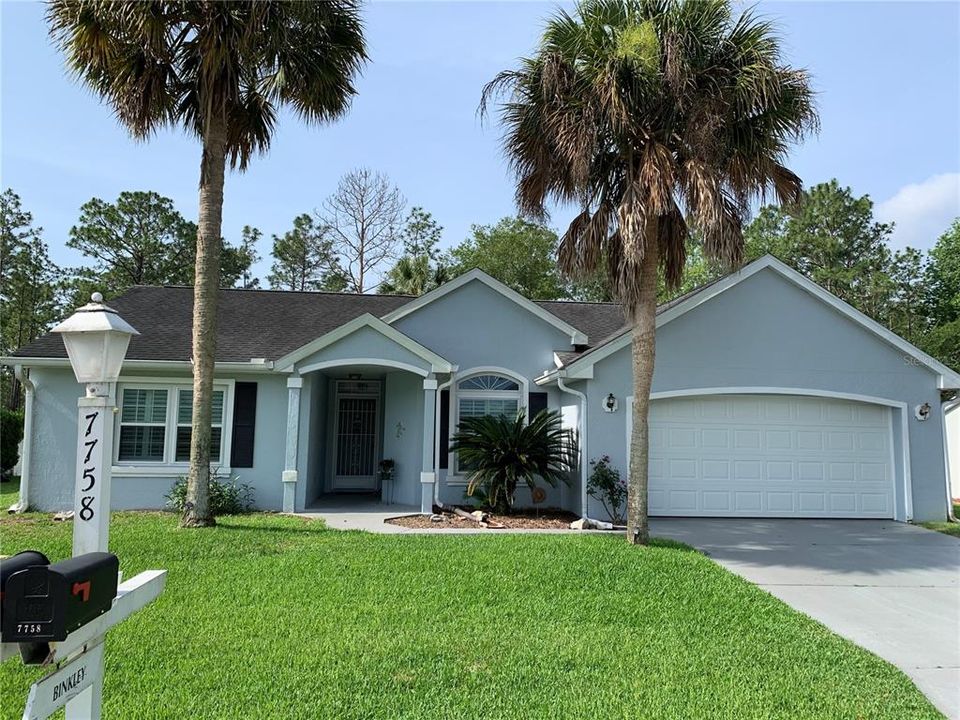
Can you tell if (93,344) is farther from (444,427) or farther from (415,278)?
(415,278)

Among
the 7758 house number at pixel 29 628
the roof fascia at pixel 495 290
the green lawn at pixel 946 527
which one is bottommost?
the green lawn at pixel 946 527

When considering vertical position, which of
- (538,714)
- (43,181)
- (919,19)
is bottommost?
(538,714)

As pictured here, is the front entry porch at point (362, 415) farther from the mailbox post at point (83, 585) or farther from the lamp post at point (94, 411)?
the lamp post at point (94, 411)

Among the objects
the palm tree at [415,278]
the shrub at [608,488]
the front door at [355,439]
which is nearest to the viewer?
the shrub at [608,488]

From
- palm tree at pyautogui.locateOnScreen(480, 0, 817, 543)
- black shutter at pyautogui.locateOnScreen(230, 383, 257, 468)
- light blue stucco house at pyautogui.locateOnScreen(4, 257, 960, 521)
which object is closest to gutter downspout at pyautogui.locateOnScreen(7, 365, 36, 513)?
light blue stucco house at pyautogui.locateOnScreen(4, 257, 960, 521)

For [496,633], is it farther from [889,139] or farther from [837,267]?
[837,267]

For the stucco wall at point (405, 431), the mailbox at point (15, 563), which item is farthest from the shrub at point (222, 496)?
the mailbox at point (15, 563)

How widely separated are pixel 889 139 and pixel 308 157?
406 inches

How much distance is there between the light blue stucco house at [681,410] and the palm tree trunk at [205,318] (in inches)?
83.4

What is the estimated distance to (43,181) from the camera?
322 inches

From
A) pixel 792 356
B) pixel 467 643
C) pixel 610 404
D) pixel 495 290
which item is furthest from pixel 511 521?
pixel 792 356

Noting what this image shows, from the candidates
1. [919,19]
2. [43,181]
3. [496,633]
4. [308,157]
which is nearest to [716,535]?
[496,633]

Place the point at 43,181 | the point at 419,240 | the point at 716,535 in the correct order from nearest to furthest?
the point at 43,181 → the point at 716,535 → the point at 419,240

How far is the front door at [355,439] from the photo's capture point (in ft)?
50.1
